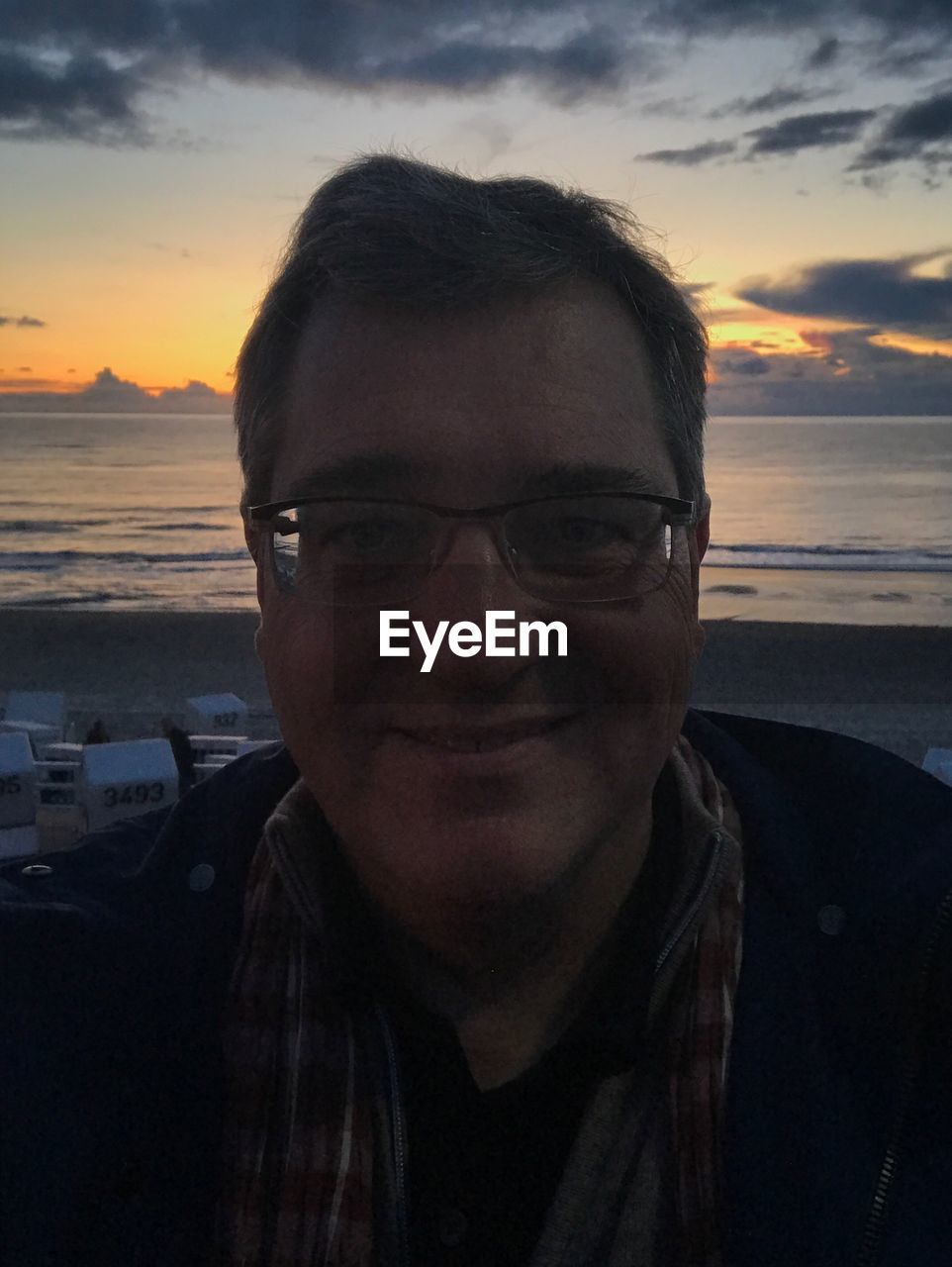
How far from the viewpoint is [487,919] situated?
4.52 feet

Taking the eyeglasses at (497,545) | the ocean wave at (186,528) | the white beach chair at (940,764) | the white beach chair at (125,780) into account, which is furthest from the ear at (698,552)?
the ocean wave at (186,528)

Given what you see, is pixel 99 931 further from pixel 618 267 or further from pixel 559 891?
pixel 618 267

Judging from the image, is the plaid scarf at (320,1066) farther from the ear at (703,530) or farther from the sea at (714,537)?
the sea at (714,537)

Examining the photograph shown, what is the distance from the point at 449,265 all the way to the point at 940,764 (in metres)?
3.58

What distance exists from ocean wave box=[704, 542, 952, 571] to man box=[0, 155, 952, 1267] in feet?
77.8

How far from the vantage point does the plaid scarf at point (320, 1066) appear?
4.72 feet

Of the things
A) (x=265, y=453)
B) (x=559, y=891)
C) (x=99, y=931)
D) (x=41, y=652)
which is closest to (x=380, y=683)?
(x=559, y=891)

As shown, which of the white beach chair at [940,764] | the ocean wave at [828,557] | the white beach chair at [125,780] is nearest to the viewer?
the white beach chair at [940,764]

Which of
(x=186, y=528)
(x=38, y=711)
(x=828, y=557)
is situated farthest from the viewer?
(x=186, y=528)

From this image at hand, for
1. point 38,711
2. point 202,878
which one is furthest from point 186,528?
point 202,878

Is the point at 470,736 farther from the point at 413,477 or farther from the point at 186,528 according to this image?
the point at 186,528

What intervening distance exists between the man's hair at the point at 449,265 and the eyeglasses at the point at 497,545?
0.17m

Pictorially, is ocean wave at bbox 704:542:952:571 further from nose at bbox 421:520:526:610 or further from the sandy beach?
nose at bbox 421:520:526:610

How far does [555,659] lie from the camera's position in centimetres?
139
